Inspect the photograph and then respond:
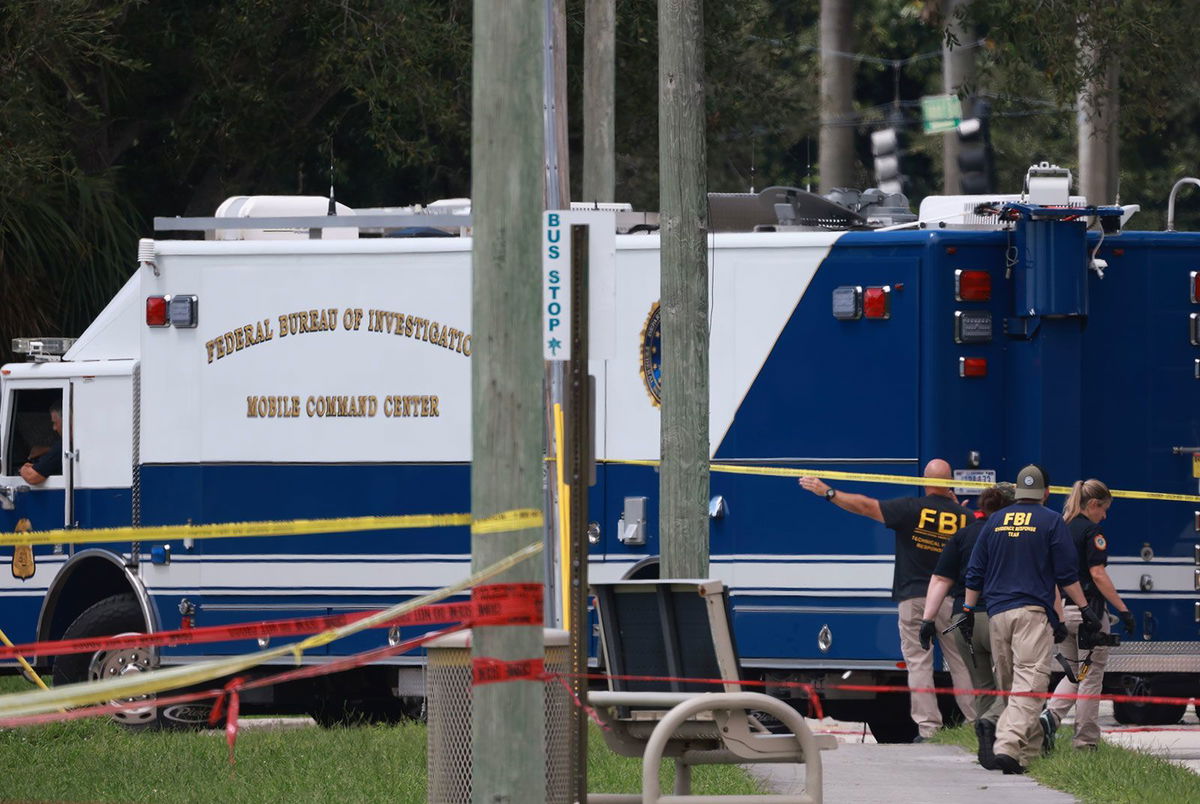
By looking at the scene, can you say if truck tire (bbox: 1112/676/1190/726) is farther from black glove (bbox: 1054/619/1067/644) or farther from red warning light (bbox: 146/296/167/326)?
red warning light (bbox: 146/296/167/326)

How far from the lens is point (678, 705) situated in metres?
7.95

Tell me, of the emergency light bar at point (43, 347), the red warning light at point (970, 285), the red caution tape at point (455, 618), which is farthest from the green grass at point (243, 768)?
the red warning light at point (970, 285)

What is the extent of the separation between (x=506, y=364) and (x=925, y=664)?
667 centimetres

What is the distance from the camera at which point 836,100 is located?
3159 centimetres

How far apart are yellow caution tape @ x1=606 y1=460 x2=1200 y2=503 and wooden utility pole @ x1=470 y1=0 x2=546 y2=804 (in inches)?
247

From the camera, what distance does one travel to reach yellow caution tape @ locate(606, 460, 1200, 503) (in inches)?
506

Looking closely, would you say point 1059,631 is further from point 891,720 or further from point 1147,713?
point 1147,713

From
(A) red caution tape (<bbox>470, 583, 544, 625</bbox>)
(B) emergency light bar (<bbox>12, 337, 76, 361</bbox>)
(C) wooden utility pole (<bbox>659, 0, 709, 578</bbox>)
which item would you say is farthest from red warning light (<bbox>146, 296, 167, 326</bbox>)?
(A) red caution tape (<bbox>470, 583, 544, 625</bbox>)

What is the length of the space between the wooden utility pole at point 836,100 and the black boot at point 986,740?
61.6ft

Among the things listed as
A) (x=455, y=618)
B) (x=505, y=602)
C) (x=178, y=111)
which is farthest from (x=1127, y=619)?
(x=178, y=111)

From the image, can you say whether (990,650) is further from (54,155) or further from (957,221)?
(54,155)

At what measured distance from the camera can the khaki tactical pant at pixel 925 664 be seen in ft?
42.4

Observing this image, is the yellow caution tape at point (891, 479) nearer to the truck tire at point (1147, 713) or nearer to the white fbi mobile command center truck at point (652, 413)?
the white fbi mobile command center truck at point (652, 413)

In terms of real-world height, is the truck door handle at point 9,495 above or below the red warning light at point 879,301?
below
